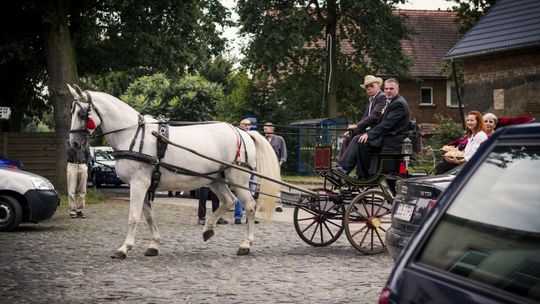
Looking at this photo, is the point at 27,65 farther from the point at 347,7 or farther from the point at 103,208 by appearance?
the point at 347,7

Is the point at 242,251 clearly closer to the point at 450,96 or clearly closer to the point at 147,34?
the point at 147,34

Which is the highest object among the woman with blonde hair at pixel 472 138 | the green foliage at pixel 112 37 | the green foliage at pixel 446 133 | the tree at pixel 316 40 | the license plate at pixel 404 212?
the tree at pixel 316 40

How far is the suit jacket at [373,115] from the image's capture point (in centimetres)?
1137

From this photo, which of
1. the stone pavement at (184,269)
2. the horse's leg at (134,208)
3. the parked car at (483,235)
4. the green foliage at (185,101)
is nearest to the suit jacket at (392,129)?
the stone pavement at (184,269)

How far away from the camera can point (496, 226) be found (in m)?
2.76

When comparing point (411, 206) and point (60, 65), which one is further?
point (60, 65)

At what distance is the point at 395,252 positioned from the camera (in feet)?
25.8

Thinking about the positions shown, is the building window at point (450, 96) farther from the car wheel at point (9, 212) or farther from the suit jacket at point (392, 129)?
the suit jacket at point (392, 129)

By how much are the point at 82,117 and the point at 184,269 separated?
9.56 feet

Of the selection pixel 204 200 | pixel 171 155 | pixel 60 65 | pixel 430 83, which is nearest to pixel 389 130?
pixel 171 155

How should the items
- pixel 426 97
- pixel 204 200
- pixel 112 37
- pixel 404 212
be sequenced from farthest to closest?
pixel 426 97
pixel 112 37
pixel 204 200
pixel 404 212

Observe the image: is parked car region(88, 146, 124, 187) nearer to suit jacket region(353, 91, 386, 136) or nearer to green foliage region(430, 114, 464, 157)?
green foliage region(430, 114, 464, 157)

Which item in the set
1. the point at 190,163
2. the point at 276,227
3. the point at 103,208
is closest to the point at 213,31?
the point at 103,208

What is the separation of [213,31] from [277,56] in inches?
594
